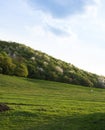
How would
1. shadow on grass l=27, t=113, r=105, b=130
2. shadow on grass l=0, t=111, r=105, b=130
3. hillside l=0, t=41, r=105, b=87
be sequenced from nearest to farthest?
1. shadow on grass l=27, t=113, r=105, b=130
2. shadow on grass l=0, t=111, r=105, b=130
3. hillside l=0, t=41, r=105, b=87

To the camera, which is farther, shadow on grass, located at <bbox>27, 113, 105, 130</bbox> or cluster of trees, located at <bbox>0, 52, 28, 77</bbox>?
Result: cluster of trees, located at <bbox>0, 52, 28, 77</bbox>

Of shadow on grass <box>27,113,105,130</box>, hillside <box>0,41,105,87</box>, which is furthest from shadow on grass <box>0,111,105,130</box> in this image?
hillside <box>0,41,105,87</box>

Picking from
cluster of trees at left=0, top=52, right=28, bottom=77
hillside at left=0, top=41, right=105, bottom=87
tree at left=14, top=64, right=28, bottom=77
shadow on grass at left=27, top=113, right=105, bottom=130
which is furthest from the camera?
hillside at left=0, top=41, right=105, bottom=87

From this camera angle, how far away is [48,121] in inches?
1512

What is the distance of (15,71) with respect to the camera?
109 m

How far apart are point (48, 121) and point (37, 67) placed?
8671 centimetres

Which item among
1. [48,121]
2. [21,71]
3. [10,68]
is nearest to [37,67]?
[21,71]

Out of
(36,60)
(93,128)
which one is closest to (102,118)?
(93,128)

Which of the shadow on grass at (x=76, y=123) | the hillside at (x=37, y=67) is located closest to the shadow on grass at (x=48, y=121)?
the shadow on grass at (x=76, y=123)

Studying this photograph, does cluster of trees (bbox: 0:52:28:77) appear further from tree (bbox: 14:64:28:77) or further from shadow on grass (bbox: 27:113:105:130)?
shadow on grass (bbox: 27:113:105:130)

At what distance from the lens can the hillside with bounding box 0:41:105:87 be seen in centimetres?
10972

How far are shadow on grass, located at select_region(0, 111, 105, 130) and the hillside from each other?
65332 millimetres

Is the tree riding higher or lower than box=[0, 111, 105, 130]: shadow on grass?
higher

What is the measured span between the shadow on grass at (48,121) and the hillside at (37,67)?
65.3 meters
